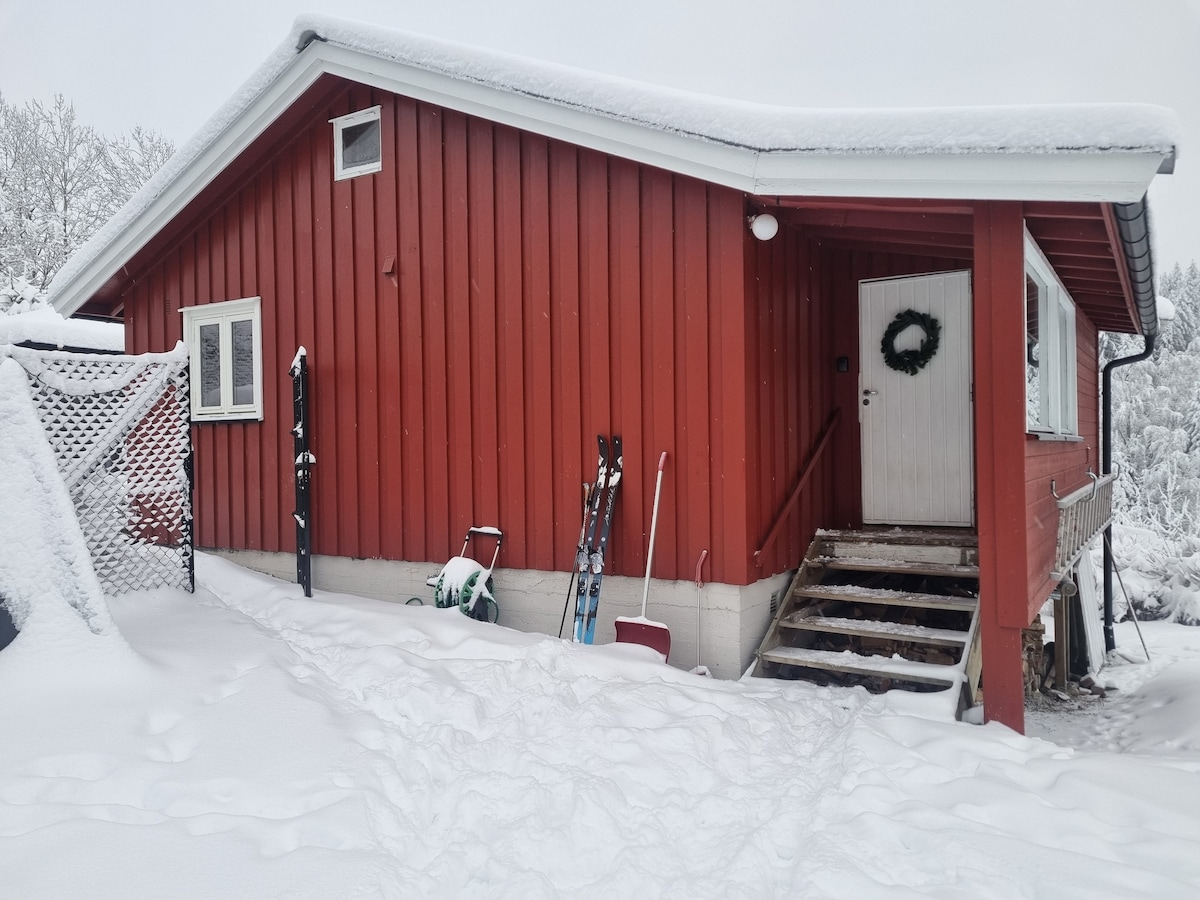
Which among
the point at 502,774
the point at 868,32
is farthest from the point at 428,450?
the point at 868,32

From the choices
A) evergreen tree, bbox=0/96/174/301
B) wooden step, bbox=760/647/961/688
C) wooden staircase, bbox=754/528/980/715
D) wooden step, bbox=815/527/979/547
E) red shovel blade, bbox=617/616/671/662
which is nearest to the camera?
wooden step, bbox=760/647/961/688

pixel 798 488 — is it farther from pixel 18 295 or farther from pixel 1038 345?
pixel 18 295

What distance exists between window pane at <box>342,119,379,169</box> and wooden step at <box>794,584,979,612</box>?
175 inches

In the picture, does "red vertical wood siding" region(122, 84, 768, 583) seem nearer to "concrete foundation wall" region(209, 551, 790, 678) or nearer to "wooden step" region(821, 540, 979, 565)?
"concrete foundation wall" region(209, 551, 790, 678)

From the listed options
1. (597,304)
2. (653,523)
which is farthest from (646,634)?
(597,304)

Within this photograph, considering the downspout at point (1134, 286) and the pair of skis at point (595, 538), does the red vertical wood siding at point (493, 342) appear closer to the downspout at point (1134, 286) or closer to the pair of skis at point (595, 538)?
the pair of skis at point (595, 538)

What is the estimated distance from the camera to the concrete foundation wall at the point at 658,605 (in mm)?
4648

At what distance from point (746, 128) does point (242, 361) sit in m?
4.83

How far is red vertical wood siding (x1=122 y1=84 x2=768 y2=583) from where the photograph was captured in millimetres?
4738

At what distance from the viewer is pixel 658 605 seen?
16.0 ft

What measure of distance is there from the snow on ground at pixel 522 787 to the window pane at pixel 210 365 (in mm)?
3275

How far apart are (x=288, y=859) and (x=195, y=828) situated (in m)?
0.39

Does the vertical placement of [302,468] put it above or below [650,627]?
above

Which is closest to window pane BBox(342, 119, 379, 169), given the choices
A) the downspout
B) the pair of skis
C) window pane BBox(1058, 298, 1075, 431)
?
the pair of skis
